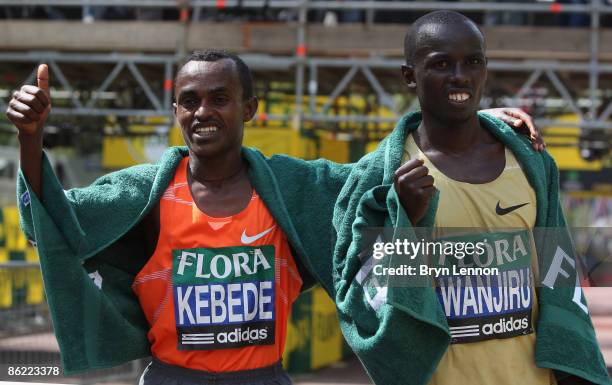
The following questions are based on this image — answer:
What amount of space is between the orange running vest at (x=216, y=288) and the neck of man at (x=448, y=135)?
63 cm

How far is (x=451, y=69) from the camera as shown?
2.80 m

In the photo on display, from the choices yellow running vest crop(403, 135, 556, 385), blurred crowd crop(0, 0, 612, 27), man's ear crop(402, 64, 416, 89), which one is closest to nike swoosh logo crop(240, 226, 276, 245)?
yellow running vest crop(403, 135, 556, 385)

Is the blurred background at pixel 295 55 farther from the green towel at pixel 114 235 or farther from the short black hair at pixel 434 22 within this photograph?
the short black hair at pixel 434 22

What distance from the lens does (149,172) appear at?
3.37 metres

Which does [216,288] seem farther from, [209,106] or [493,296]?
[493,296]

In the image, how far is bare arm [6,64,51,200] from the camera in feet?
9.21

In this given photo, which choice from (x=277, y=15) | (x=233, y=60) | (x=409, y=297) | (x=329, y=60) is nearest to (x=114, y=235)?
(x=233, y=60)

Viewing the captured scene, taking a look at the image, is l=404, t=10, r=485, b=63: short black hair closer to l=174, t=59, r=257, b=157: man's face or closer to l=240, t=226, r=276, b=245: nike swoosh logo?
l=174, t=59, r=257, b=157: man's face

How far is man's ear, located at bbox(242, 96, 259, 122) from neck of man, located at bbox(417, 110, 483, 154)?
67cm

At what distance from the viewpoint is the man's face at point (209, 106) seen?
10.5 ft

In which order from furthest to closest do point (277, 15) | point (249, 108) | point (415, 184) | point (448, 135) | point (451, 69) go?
point (277, 15)
point (249, 108)
point (448, 135)
point (451, 69)
point (415, 184)

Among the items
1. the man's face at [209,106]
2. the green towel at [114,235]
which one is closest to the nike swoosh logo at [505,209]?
the green towel at [114,235]

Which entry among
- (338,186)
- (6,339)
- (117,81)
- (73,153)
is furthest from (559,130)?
(338,186)

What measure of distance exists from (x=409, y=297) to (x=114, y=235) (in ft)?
3.65
